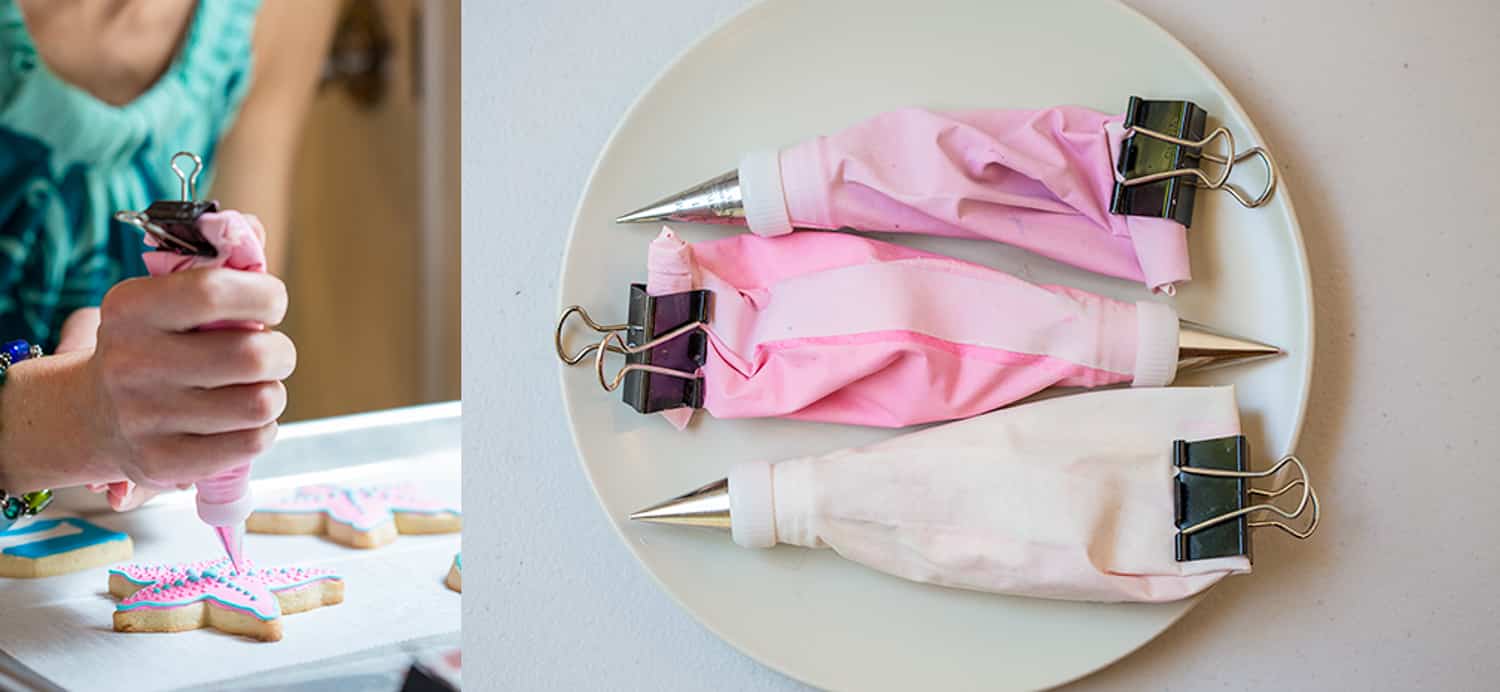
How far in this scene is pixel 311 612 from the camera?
498 millimetres

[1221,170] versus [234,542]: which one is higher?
[1221,170]

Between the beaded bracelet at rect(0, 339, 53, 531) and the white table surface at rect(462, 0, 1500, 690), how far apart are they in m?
0.24

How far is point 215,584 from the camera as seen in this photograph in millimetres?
495

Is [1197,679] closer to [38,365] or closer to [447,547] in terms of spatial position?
[447,547]

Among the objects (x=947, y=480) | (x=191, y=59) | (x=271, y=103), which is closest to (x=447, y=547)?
(x=947, y=480)

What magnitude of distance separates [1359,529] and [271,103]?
3.22 feet

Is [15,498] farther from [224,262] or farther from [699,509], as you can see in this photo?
[699,509]

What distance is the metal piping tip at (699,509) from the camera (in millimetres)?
436

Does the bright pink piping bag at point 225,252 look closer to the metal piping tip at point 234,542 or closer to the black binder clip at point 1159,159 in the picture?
the metal piping tip at point 234,542

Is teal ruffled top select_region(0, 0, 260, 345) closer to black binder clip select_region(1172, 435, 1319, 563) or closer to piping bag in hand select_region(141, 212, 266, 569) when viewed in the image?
piping bag in hand select_region(141, 212, 266, 569)

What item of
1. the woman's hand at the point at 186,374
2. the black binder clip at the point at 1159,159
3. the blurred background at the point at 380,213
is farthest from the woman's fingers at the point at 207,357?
the blurred background at the point at 380,213

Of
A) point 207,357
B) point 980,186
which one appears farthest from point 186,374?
point 980,186

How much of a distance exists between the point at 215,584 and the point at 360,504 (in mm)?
96

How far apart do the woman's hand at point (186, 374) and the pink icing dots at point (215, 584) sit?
0.04 metres
